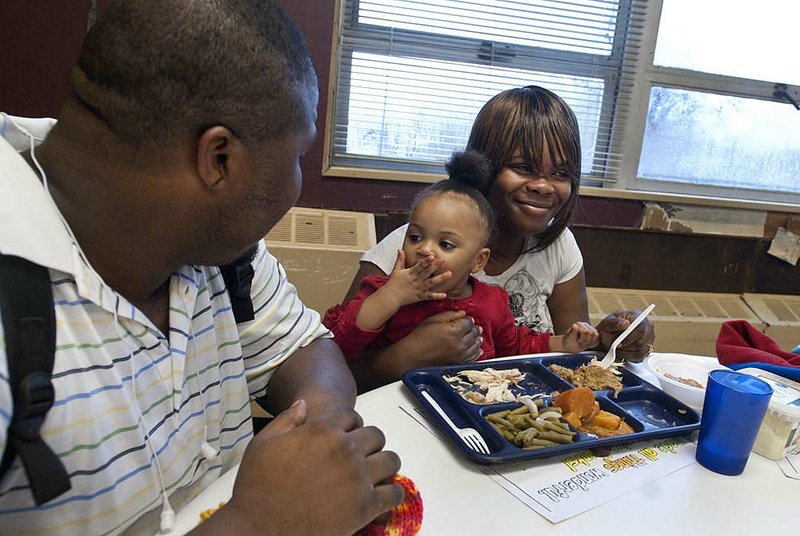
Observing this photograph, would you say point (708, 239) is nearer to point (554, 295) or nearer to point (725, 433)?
point (554, 295)

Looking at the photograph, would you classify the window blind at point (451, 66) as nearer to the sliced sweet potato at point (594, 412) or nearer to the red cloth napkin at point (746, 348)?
the red cloth napkin at point (746, 348)

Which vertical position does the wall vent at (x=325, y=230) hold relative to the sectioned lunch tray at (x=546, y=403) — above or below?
above

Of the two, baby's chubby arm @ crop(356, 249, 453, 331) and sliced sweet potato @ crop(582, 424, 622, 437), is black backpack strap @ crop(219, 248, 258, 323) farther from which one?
sliced sweet potato @ crop(582, 424, 622, 437)

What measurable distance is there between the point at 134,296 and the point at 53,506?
29cm

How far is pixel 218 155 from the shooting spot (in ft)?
2.46

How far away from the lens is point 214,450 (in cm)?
95

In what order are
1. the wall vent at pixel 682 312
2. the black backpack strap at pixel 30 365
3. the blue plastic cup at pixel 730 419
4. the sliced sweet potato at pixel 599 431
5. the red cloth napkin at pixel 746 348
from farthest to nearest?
the wall vent at pixel 682 312
the red cloth napkin at pixel 746 348
the sliced sweet potato at pixel 599 431
the blue plastic cup at pixel 730 419
the black backpack strap at pixel 30 365

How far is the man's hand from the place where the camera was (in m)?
0.64

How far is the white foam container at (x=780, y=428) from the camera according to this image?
1.02m

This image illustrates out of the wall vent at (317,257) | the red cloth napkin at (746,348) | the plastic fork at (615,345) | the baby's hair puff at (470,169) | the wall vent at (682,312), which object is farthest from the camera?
the wall vent at (682,312)

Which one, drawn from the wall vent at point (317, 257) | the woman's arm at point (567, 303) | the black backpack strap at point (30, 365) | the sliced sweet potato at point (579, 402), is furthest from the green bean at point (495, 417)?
the wall vent at point (317, 257)

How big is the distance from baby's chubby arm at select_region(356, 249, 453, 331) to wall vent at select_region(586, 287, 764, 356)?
164cm

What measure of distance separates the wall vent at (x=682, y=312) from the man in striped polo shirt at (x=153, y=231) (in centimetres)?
230

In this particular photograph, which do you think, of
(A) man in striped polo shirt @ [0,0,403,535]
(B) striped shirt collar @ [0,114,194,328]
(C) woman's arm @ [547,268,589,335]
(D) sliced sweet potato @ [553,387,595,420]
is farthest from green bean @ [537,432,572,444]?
(C) woman's arm @ [547,268,589,335]
